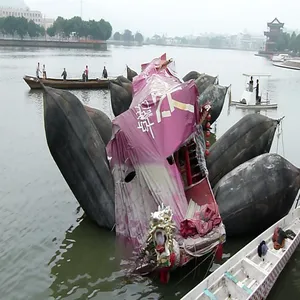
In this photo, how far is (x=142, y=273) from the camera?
37.1ft

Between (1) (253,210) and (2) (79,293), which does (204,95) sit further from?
(2) (79,293)

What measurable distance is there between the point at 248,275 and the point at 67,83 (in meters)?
34.1

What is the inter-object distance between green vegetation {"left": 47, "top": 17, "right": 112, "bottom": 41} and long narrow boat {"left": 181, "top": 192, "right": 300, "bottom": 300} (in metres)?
135

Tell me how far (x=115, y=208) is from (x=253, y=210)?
4097 mm

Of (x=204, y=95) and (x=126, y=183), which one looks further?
(x=204, y=95)

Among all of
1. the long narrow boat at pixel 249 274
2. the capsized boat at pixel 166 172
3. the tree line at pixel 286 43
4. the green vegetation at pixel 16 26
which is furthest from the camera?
the tree line at pixel 286 43

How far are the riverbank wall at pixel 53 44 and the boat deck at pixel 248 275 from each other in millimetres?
115918

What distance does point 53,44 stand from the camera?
125125 millimetres

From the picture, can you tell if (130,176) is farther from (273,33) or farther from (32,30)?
(273,33)

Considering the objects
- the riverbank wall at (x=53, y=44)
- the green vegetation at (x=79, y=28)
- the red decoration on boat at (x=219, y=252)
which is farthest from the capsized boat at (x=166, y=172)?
the green vegetation at (x=79, y=28)

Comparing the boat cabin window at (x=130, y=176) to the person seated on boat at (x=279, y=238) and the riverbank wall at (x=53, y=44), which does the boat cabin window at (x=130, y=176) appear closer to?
→ the person seated on boat at (x=279, y=238)

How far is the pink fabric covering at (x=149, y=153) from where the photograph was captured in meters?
12.3

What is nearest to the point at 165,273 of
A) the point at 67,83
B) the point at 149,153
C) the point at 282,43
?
the point at 149,153

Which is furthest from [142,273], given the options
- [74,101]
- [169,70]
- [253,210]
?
[169,70]
